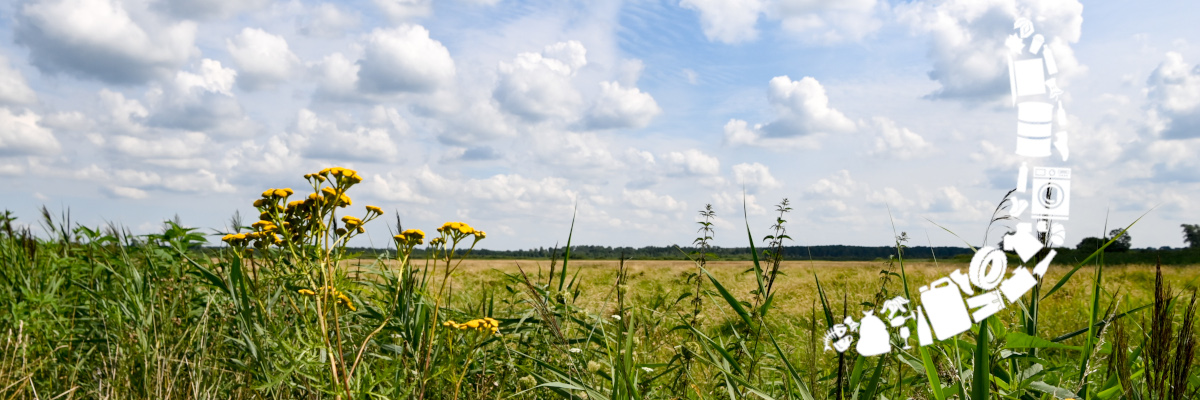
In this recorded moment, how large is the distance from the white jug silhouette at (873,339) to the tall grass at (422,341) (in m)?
0.06

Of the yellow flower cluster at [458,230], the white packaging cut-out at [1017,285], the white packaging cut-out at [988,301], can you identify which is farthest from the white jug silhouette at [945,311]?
the yellow flower cluster at [458,230]

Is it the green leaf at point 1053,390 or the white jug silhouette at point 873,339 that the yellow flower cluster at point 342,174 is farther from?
the green leaf at point 1053,390

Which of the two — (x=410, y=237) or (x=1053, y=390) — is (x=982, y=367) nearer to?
(x=1053, y=390)

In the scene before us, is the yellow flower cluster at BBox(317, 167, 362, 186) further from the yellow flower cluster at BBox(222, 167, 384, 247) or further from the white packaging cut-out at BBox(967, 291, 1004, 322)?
the white packaging cut-out at BBox(967, 291, 1004, 322)

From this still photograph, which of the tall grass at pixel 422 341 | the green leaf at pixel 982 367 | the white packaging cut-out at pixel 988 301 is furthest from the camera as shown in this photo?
the white packaging cut-out at pixel 988 301

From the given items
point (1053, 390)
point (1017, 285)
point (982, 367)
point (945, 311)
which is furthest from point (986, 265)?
point (982, 367)

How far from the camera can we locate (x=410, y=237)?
7.35 ft

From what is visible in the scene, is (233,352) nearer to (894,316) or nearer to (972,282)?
(894,316)

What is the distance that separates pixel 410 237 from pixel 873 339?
1.63m

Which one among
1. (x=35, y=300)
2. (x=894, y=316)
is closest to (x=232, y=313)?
(x=35, y=300)

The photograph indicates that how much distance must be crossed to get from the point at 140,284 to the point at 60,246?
254 centimetres

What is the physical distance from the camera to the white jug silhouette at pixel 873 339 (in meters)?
2.19

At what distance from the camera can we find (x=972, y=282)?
2654 mm

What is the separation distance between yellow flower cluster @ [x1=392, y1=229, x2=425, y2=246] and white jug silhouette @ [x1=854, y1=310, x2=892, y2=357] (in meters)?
1.41
